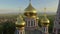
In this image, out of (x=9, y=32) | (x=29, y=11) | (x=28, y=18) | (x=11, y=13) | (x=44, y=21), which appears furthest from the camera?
(x=11, y=13)

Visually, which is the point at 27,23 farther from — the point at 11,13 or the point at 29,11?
the point at 11,13

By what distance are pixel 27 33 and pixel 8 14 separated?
786 cm

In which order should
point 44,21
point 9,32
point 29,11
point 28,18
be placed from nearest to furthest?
point 44,21
point 29,11
point 28,18
point 9,32

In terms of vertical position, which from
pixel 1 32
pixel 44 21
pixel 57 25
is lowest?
pixel 1 32

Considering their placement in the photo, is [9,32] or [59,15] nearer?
[59,15]

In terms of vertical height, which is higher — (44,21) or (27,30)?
(44,21)

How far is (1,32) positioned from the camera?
868 centimetres

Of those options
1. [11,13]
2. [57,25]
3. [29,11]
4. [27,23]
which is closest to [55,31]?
[57,25]

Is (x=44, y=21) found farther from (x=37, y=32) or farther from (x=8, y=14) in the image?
(x=8, y=14)

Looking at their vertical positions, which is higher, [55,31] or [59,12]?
[59,12]

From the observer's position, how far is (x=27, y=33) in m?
5.04

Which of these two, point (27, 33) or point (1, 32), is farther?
point (1, 32)

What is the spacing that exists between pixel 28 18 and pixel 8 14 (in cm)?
Result: 740

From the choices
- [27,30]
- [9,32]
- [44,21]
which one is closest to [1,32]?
[9,32]
